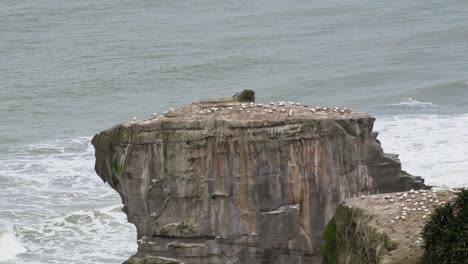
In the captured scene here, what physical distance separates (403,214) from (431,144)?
24706mm

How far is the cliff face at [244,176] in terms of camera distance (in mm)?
29219

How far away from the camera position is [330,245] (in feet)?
86.8

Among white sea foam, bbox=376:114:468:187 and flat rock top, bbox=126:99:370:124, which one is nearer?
flat rock top, bbox=126:99:370:124

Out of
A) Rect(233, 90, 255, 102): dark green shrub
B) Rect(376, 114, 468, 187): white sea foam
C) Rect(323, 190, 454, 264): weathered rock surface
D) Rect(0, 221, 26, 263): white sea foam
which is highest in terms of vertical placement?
Rect(233, 90, 255, 102): dark green shrub

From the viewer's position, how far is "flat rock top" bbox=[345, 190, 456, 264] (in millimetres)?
22859

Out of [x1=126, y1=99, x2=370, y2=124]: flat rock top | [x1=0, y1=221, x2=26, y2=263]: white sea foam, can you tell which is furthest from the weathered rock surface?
[x1=0, y1=221, x2=26, y2=263]: white sea foam

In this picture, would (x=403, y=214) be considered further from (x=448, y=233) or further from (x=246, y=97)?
(x=246, y=97)

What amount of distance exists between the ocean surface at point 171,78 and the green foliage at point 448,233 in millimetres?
16213

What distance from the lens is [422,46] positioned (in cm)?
6925

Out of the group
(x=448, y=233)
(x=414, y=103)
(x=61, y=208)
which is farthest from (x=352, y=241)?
(x=414, y=103)

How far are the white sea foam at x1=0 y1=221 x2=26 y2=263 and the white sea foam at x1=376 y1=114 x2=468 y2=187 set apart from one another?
479 inches

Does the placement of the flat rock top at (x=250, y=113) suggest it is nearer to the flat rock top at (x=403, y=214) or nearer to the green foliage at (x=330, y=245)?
the green foliage at (x=330, y=245)

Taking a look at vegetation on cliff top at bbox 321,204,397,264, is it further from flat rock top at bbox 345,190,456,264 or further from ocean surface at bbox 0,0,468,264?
ocean surface at bbox 0,0,468,264

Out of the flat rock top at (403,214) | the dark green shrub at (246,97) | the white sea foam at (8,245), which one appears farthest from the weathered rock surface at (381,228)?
the white sea foam at (8,245)
